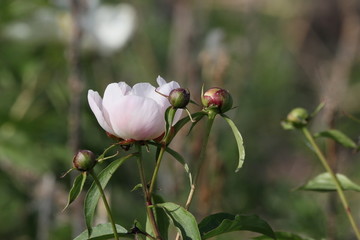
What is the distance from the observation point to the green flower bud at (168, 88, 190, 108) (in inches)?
22.5

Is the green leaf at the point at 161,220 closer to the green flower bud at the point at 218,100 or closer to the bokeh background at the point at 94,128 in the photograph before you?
the green flower bud at the point at 218,100

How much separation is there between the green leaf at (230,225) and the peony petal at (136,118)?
3.2 inches

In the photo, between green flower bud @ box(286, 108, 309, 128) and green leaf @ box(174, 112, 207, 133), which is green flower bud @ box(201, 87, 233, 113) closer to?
green leaf @ box(174, 112, 207, 133)

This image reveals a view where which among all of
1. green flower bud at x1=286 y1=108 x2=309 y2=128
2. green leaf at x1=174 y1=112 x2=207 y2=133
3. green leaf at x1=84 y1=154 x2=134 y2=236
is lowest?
green leaf at x1=84 y1=154 x2=134 y2=236

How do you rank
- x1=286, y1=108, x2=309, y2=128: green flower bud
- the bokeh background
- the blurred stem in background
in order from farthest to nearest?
the bokeh background, the blurred stem in background, x1=286, y1=108, x2=309, y2=128: green flower bud

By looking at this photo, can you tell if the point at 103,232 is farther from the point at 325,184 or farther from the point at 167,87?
the point at 325,184

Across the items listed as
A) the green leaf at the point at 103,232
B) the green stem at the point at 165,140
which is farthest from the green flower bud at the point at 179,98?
the green leaf at the point at 103,232

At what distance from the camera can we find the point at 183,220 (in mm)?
593

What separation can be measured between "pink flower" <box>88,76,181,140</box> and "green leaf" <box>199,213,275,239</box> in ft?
0.27

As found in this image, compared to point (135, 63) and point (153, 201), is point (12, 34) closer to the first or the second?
point (135, 63)

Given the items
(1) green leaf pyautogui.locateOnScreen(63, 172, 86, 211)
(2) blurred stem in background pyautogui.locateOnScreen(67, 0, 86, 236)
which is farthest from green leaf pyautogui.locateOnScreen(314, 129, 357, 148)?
(2) blurred stem in background pyautogui.locateOnScreen(67, 0, 86, 236)

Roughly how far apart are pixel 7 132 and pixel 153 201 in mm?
1087

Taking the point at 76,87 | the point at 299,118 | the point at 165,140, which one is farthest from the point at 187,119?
the point at 76,87

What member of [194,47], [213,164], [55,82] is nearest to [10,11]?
[55,82]
